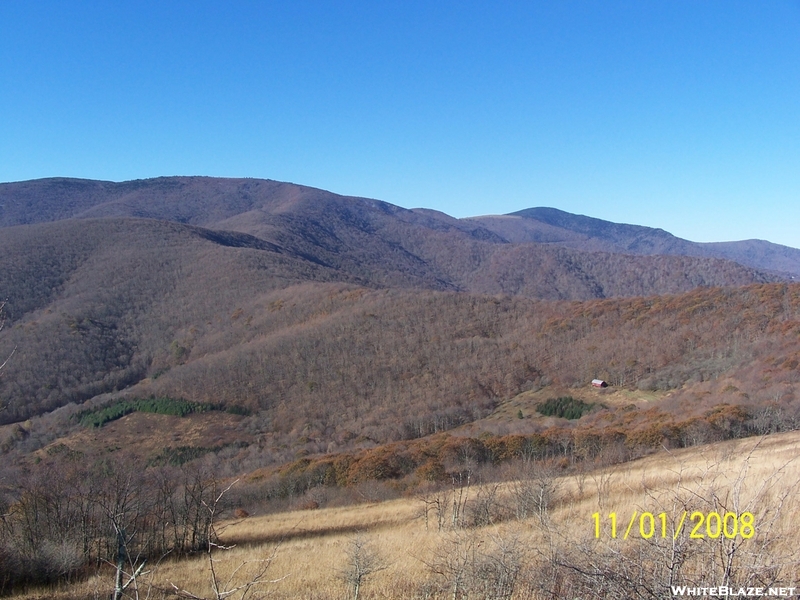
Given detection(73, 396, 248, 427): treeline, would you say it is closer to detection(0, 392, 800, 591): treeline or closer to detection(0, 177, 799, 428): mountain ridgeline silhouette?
detection(0, 177, 799, 428): mountain ridgeline silhouette

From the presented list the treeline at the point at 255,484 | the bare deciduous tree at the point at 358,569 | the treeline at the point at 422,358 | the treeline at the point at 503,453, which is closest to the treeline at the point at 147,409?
the treeline at the point at 422,358

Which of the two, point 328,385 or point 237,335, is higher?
point 237,335

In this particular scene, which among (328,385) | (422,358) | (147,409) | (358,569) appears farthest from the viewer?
(422,358)

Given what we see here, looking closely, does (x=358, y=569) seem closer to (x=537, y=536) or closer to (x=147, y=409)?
(x=537, y=536)

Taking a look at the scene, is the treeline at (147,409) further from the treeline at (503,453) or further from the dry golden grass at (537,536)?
the dry golden grass at (537,536)
